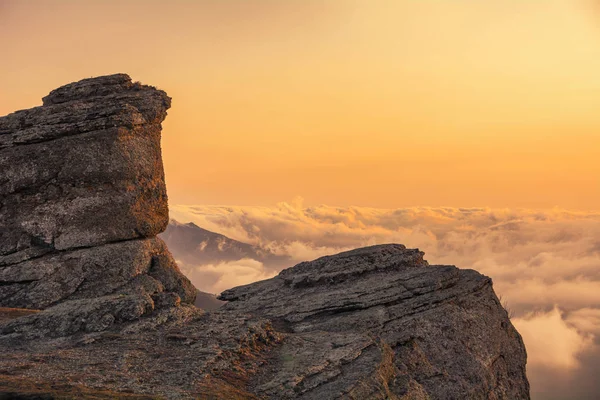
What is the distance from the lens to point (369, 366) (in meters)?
29.4

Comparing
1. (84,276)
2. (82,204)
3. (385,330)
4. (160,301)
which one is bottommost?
(385,330)

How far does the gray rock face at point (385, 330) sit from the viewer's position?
94.7 ft

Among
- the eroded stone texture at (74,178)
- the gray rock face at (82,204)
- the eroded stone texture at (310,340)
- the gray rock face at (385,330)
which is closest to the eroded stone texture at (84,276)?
the gray rock face at (82,204)

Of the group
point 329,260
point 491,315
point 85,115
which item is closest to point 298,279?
point 329,260

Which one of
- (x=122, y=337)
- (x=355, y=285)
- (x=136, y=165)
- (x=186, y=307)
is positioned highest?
(x=136, y=165)

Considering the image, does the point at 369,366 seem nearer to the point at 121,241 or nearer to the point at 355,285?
the point at 355,285

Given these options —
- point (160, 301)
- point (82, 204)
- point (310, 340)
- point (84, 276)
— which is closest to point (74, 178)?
point (82, 204)

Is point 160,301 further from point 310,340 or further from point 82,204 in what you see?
point 82,204

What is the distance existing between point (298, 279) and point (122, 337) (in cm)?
1616

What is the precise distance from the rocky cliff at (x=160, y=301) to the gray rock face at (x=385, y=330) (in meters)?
0.11

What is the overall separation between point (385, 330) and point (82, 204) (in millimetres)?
22145

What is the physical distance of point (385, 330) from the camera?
119ft

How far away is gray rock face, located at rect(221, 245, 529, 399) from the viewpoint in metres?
28.9

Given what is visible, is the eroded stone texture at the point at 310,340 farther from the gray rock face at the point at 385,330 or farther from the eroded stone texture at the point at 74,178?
the eroded stone texture at the point at 74,178
